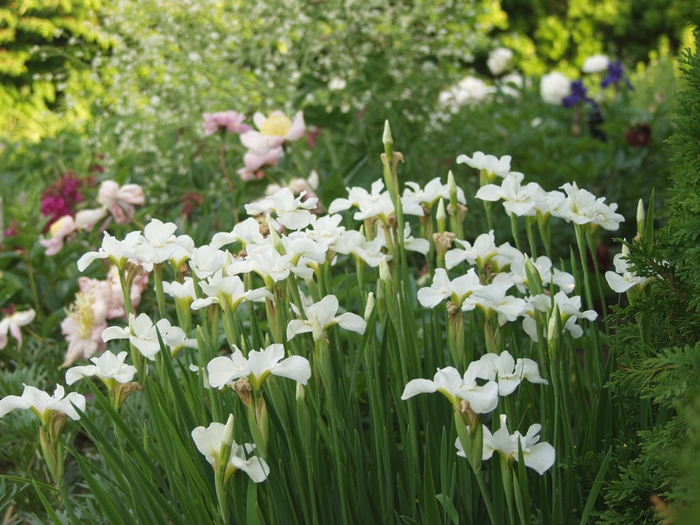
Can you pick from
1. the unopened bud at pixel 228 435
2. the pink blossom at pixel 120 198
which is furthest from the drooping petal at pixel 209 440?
the pink blossom at pixel 120 198

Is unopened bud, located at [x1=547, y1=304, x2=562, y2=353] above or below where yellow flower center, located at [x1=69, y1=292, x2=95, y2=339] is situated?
below

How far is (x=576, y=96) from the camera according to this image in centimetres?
436

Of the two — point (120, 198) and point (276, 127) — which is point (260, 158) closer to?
point (276, 127)

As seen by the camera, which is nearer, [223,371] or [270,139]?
[223,371]

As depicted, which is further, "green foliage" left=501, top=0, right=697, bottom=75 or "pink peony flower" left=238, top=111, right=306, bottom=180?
"green foliage" left=501, top=0, right=697, bottom=75

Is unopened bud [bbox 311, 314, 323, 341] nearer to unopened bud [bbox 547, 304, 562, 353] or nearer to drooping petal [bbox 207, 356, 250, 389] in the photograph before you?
drooping petal [bbox 207, 356, 250, 389]

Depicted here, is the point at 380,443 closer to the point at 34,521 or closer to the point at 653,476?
the point at 653,476

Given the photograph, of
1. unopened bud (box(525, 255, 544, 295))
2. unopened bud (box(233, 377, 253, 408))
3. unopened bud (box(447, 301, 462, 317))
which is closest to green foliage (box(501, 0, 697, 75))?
unopened bud (box(525, 255, 544, 295))

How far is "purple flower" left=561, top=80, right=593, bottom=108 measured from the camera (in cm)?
430

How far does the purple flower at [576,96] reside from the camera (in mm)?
4305

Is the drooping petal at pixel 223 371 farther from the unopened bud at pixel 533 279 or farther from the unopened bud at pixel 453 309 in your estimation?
the unopened bud at pixel 533 279

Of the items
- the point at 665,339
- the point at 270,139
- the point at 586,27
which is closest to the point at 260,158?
the point at 270,139

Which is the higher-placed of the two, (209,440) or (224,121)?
(224,121)

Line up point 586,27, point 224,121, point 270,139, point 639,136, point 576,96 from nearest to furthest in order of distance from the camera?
1. point 270,139
2. point 224,121
3. point 639,136
4. point 576,96
5. point 586,27
